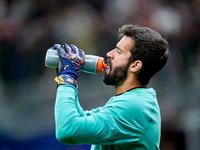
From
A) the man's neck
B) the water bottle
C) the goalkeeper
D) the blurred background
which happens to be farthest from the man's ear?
the blurred background

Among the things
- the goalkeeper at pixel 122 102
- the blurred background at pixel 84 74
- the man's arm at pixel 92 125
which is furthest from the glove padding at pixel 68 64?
the blurred background at pixel 84 74

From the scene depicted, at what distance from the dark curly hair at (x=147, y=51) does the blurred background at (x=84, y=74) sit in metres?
3.80

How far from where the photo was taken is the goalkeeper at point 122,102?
330cm

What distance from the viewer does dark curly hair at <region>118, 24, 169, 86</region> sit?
3.62m

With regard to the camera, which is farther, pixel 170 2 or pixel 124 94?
pixel 170 2

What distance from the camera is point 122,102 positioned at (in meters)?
3.41

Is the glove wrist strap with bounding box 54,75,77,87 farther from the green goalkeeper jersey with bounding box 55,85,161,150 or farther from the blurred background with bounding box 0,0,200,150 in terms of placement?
the blurred background with bounding box 0,0,200,150

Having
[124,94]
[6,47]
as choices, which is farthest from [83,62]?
[6,47]

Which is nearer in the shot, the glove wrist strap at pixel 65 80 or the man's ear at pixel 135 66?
the glove wrist strap at pixel 65 80

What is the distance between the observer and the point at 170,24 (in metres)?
8.56

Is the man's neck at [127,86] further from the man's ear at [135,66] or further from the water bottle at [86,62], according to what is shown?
the water bottle at [86,62]

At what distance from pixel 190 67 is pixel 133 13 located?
163 centimetres

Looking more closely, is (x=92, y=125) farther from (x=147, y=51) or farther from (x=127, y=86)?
(x=147, y=51)

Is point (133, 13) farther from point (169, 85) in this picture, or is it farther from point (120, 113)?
point (120, 113)
